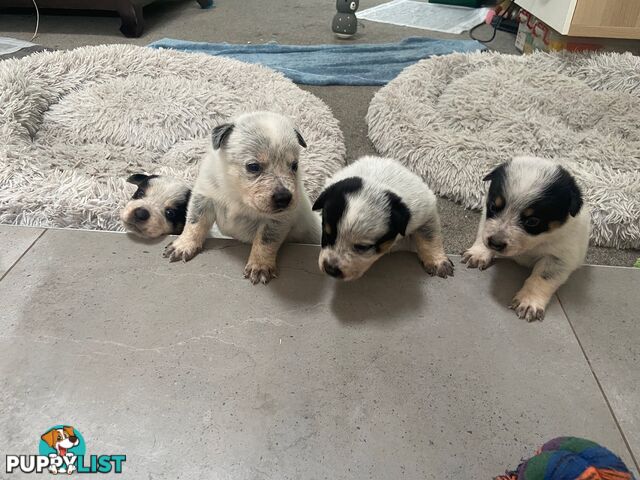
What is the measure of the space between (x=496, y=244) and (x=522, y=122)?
1.72 meters

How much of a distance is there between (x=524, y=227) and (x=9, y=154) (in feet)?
7.93

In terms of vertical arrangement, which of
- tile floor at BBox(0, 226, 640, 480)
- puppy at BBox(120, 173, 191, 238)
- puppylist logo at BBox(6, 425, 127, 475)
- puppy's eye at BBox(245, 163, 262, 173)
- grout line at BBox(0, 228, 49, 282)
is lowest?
puppylist logo at BBox(6, 425, 127, 475)

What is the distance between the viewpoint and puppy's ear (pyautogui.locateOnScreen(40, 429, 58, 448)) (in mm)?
1367

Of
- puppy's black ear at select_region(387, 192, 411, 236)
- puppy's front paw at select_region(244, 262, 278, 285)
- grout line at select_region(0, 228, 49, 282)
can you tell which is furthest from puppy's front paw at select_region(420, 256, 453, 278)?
grout line at select_region(0, 228, 49, 282)

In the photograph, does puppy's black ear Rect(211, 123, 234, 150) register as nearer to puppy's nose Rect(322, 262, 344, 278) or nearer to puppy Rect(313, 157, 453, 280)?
puppy Rect(313, 157, 453, 280)

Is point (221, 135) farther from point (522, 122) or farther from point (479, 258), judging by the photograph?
point (522, 122)

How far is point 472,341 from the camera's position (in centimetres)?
172

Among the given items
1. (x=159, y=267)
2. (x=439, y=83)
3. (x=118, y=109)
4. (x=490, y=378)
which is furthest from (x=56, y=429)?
(x=439, y=83)

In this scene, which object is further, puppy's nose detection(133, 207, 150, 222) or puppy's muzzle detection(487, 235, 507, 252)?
puppy's nose detection(133, 207, 150, 222)

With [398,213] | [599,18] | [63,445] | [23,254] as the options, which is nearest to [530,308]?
[398,213]

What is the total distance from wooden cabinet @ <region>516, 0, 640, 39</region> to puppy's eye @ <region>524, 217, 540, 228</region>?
2.91m

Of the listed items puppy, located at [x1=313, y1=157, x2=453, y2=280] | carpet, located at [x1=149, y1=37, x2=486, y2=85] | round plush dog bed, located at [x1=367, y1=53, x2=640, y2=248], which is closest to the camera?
puppy, located at [x1=313, y1=157, x2=453, y2=280]

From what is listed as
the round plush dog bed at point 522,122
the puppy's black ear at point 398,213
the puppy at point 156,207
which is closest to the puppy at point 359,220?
the puppy's black ear at point 398,213

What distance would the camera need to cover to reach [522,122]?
313cm
